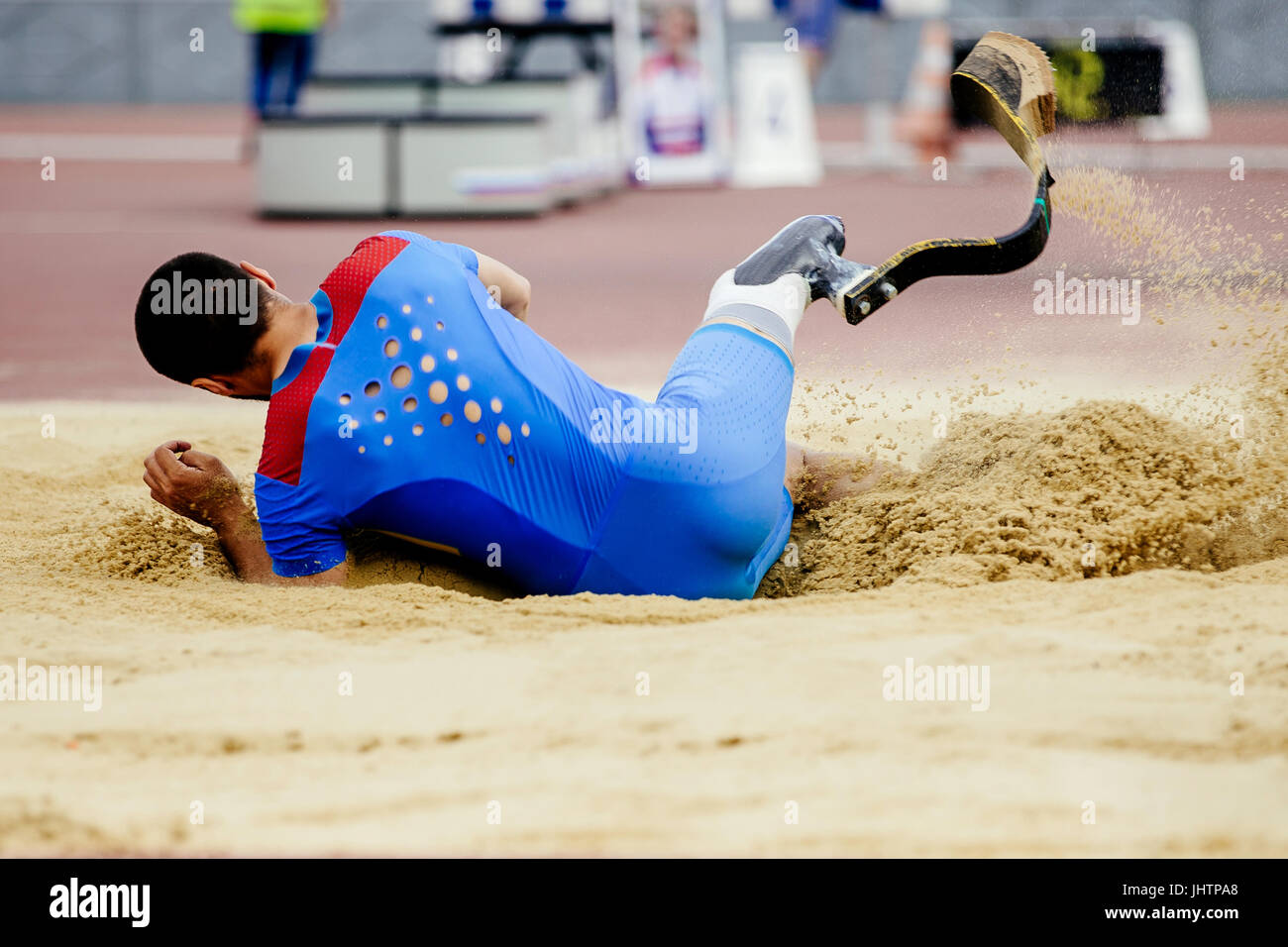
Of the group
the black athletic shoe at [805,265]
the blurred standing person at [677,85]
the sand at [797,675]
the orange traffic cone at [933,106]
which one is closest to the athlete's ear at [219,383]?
the sand at [797,675]

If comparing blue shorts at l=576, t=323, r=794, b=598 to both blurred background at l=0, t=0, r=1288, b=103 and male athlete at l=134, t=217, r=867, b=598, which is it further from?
blurred background at l=0, t=0, r=1288, b=103

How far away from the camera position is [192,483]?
2.94 meters

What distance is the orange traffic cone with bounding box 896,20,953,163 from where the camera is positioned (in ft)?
39.5

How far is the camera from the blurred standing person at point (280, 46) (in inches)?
479

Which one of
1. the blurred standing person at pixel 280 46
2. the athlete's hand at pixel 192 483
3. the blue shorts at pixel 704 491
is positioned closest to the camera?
the blue shorts at pixel 704 491

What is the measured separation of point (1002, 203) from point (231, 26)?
19712 millimetres

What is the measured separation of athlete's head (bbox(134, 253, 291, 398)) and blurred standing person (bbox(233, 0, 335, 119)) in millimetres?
10395

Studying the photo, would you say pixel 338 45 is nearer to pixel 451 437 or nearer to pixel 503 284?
pixel 503 284

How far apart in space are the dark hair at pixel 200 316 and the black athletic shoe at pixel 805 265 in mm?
1198

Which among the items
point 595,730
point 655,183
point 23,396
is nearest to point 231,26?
point 655,183

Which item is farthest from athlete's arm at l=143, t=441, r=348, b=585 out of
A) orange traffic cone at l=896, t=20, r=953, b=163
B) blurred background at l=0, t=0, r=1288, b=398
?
orange traffic cone at l=896, t=20, r=953, b=163

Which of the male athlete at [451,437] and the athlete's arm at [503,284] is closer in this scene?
the male athlete at [451,437]

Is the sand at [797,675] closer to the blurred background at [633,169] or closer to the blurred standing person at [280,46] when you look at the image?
the blurred background at [633,169]
